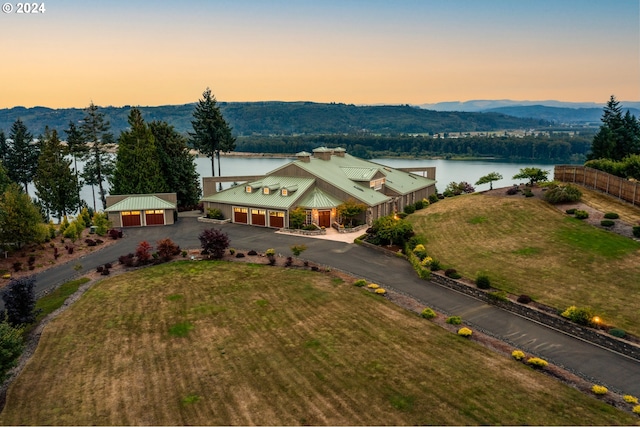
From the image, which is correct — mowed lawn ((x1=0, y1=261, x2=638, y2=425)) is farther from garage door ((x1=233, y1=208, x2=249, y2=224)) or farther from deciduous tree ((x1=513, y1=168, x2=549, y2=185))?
deciduous tree ((x1=513, y1=168, x2=549, y2=185))

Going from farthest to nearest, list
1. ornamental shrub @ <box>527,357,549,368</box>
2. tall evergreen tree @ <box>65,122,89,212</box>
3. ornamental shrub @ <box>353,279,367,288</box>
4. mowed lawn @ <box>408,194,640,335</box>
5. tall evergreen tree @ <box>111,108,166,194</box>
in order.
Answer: tall evergreen tree @ <box>65,122,89,212</box> → tall evergreen tree @ <box>111,108,166,194</box> → ornamental shrub @ <box>353,279,367,288</box> → mowed lawn @ <box>408,194,640,335</box> → ornamental shrub @ <box>527,357,549,368</box>

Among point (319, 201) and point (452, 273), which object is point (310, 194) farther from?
point (452, 273)

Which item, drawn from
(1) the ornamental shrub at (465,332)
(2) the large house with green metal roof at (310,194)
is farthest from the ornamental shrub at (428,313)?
(2) the large house with green metal roof at (310,194)

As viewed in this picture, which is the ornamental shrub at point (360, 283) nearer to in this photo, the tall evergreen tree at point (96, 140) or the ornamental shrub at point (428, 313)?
the ornamental shrub at point (428, 313)

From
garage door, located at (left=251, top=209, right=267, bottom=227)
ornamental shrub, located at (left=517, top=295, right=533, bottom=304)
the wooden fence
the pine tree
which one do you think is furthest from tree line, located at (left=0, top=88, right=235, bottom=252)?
the wooden fence

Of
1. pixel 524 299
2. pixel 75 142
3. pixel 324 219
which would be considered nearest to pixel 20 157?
pixel 75 142

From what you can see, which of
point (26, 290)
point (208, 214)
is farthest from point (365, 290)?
point (208, 214)
